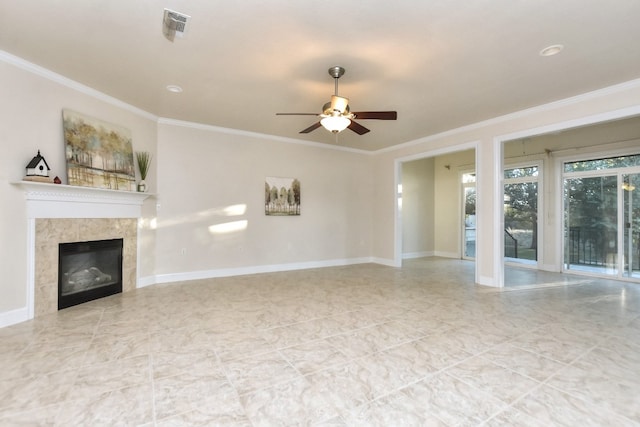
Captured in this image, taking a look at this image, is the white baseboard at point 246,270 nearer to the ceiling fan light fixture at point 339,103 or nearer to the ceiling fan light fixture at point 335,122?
the ceiling fan light fixture at point 335,122

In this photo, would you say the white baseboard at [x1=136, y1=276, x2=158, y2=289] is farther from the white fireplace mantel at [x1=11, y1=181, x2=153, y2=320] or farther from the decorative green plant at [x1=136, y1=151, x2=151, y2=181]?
the decorative green plant at [x1=136, y1=151, x2=151, y2=181]

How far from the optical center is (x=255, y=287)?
16.2 ft

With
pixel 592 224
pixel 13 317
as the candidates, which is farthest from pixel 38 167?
pixel 592 224

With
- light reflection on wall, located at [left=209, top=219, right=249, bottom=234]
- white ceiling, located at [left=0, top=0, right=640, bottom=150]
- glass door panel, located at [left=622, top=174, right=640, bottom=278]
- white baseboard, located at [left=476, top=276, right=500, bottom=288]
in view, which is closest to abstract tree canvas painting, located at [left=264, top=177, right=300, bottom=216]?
light reflection on wall, located at [left=209, top=219, right=249, bottom=234]

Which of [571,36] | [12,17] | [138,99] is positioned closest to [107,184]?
[138,99]

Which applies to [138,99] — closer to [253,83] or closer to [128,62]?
[128,62]

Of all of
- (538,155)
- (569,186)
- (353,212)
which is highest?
(538,155)

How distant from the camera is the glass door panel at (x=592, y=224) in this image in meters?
5.73

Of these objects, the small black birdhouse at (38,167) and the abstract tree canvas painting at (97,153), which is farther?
the abstract tree canvas painting at (97,153)

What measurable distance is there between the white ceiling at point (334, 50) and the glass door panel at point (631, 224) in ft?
9.49

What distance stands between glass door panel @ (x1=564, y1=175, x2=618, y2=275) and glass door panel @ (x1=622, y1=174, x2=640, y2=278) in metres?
0.13

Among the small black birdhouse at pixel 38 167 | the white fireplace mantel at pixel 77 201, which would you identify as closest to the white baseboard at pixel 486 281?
the white fireplace mantel at pixel 77 201

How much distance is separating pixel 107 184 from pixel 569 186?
8.48 m

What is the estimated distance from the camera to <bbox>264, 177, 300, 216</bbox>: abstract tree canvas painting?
20.4 feet
